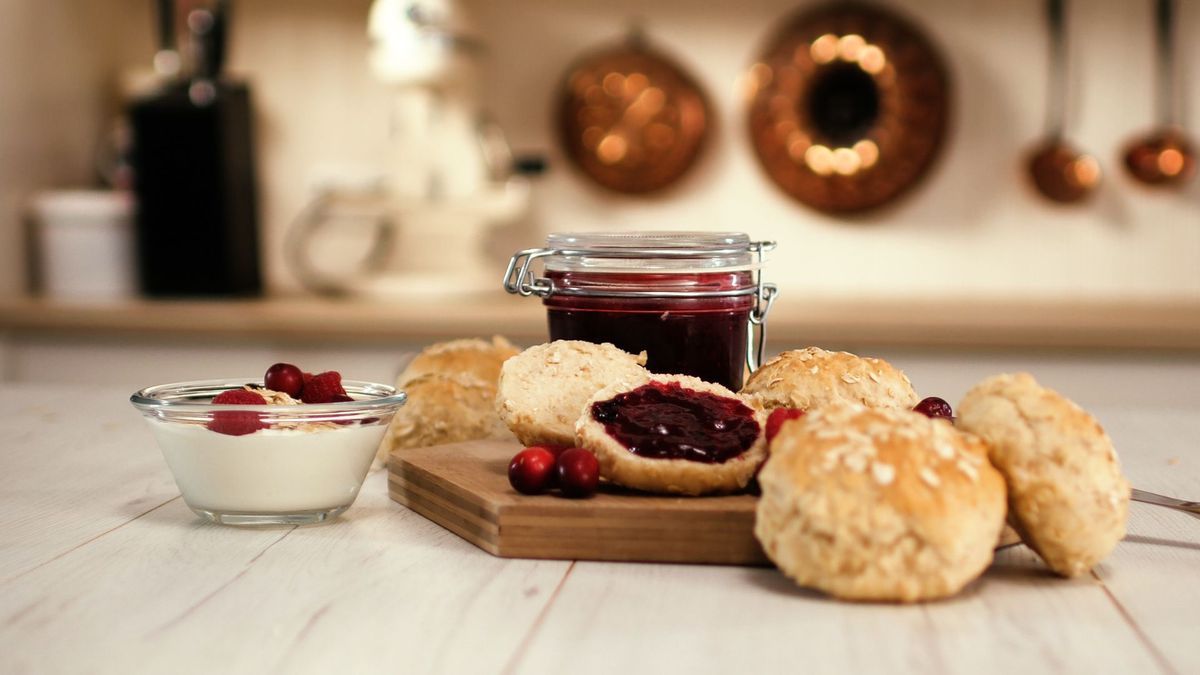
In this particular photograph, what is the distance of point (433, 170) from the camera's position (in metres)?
2.54

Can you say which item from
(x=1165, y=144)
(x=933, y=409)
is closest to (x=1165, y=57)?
(x=1165, y=144)

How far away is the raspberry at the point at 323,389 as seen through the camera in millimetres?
892

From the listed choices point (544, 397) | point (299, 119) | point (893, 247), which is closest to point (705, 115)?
point (893, 247)

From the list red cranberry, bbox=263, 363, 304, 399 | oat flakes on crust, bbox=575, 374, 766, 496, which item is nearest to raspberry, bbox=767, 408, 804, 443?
oat flakes on crust, bbox=575, 374, 766, 496

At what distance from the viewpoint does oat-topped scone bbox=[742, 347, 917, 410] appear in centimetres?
91

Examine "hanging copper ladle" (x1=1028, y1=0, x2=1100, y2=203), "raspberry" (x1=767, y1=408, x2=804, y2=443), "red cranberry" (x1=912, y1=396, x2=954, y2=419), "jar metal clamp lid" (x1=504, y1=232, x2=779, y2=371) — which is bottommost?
"red cranberry" (x1=912, y1=396, x2=954, y2=419)

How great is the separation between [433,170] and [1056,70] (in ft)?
4.38

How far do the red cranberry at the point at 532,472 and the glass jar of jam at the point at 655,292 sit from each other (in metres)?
0.19

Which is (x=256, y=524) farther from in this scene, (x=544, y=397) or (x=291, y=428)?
(x=544, y=397)

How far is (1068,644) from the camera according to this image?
596mm

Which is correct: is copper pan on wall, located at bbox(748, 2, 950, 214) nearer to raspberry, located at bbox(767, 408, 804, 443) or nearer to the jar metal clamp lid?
the jar metal clamp lid

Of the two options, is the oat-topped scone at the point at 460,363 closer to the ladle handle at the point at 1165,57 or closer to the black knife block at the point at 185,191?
the black knife block at the point at 185,191

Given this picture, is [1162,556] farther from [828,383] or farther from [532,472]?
[532,472]

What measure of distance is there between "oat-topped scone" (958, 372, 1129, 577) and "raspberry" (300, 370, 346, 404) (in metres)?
0.45
